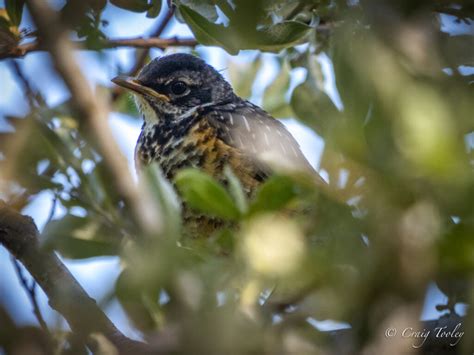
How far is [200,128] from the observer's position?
12.8 ft

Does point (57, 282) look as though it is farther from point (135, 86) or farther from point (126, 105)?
point (126, 105)

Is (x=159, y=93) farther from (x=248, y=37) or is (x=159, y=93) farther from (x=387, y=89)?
(x=387, y=89)

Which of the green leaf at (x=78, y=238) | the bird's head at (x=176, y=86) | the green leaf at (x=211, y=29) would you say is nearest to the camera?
the green leaf at (x=78, y=238)

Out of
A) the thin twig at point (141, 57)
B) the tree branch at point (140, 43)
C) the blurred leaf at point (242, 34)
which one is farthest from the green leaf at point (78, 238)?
the thin twig at point (141, 57)

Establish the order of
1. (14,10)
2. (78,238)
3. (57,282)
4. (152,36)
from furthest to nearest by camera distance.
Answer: (152,36) < (14,10) < (57,282) < (78,238)

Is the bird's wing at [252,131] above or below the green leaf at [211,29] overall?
below

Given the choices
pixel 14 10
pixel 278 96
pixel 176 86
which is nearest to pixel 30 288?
pixel 14 10

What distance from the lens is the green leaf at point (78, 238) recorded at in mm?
1732

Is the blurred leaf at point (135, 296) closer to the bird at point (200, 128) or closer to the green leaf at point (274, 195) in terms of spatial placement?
the green leaf at point (274, 195)

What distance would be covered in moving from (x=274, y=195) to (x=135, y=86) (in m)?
2.69

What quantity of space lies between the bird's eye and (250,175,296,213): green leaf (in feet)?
9.82

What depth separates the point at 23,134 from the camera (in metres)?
2.23

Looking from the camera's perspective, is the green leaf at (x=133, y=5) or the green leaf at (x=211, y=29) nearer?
the green leaf at (x=211, y=29)

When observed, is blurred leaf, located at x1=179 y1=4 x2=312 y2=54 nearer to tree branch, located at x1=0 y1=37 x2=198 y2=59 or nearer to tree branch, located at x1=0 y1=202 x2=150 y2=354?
tree branch, located at x1=0 y1=37 x2=198 y2=59
